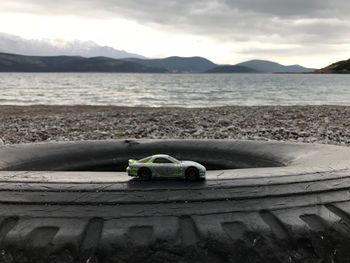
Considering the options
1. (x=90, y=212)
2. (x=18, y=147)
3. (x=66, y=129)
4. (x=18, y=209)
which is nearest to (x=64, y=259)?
(x=90, y=212)


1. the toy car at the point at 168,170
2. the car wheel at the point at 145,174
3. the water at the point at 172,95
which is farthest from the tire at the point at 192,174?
the water at the point at 172,95

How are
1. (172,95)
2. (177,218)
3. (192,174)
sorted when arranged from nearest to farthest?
(177,218)
(192,174)
(172,95)

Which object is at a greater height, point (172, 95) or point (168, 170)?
point (168, 170)

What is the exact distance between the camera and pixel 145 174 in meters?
2.65

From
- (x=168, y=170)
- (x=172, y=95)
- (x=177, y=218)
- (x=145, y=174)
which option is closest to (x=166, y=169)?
(x=168, y=170)

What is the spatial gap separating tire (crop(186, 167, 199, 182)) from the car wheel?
0.80 feet

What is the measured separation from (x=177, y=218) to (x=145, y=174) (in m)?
0.47

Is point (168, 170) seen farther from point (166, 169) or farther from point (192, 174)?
point (192, 174)

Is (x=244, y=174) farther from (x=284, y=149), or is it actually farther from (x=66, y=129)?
(x=66, y=129)

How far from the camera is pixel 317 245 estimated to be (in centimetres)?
230

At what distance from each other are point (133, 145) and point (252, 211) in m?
3.20

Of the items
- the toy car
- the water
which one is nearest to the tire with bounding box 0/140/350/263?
the toy car

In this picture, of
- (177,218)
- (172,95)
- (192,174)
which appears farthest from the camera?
(172,95)

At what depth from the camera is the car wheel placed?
104 inches
